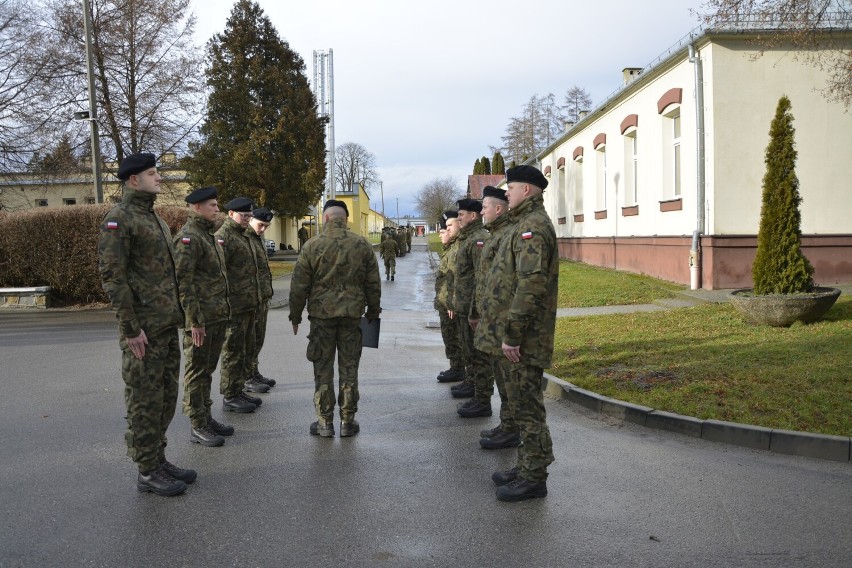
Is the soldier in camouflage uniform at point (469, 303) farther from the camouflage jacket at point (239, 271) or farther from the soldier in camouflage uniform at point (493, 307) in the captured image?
the camouflage jacket at point (239, 271)

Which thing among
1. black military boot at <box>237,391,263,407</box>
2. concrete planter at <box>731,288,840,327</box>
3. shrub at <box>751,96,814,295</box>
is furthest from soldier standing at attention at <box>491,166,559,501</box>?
shrub at <box>751,96,814,295</box>

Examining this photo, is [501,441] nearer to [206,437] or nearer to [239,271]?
[206,437]

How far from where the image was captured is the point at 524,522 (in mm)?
4039

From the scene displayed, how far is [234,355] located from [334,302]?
160 centimetres

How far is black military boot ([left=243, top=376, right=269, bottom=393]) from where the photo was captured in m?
7.53

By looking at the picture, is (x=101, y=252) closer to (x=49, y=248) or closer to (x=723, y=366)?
(x=723, y=366)

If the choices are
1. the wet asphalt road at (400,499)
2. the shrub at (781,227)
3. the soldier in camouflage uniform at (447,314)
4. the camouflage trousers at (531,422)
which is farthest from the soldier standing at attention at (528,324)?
the shrub at (781,227)

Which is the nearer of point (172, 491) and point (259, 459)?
point (172, 491)

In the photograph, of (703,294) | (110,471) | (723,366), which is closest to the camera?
(110,471)

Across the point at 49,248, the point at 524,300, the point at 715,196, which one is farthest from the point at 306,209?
the point at 524,300

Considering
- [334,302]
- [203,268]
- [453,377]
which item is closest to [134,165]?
[203,268]

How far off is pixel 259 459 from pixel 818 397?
5.00m

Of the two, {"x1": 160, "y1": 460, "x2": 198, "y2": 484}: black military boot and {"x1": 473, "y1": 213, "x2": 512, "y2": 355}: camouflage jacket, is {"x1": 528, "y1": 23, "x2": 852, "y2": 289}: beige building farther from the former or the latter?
{"x1": 160, "y1": 460, "x2": 198, "y2": 484}: black military boot

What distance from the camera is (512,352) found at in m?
4.37
